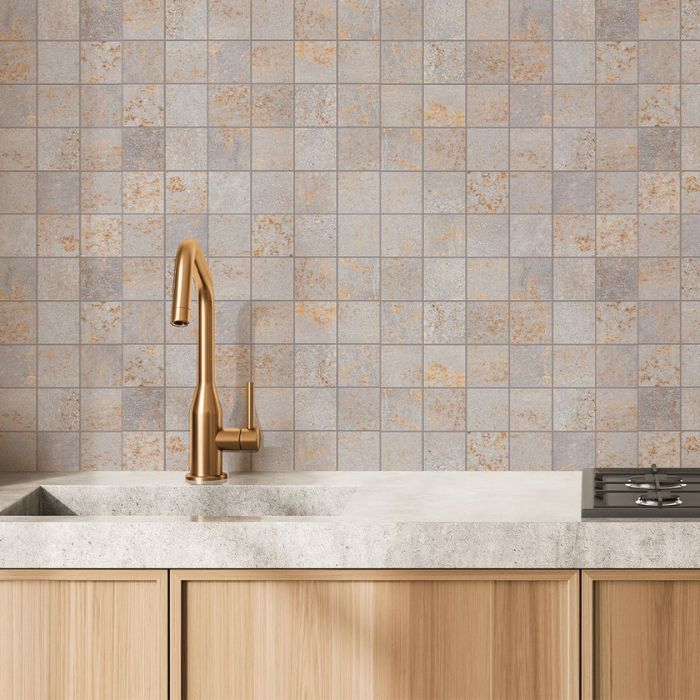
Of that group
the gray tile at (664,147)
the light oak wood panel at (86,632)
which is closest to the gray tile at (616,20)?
the gray tile at (664,147)

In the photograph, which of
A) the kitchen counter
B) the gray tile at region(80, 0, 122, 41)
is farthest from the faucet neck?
the gray tile at region(80, 0, 122, 41)

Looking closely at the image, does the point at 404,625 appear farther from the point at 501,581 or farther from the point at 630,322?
the point at 630,322

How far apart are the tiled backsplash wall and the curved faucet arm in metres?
0.15

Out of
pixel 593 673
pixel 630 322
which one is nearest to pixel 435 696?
pixel 593 673

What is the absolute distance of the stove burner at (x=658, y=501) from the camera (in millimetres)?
1340

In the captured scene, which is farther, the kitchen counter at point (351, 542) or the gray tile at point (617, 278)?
the gray tile at point (617, 278)

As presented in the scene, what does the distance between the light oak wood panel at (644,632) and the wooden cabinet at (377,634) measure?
0.03 meters

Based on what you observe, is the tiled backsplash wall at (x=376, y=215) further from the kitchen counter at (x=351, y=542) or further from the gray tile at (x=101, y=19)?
the kitchen counter at (x=351, y=542)

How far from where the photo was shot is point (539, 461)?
5.90 feet

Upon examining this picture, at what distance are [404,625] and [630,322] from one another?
0.87m

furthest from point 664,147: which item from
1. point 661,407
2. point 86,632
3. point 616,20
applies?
point 86,632

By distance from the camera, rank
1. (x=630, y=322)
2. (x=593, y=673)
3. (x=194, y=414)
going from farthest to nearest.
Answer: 1. (x=630, y=322)
2. (x=194, y=414)
3. (x=593, y=673)

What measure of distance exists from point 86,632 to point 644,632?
32.3 inches

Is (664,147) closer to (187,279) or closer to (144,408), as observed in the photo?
(187,279)
